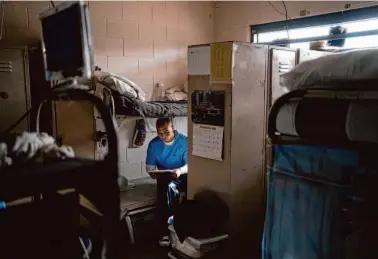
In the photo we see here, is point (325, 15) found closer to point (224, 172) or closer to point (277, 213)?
point (224, 172)

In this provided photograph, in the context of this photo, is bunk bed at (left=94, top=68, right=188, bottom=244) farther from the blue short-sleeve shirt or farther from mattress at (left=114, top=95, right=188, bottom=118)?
the blue short-sleeve shirt

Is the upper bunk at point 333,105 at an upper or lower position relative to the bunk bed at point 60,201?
upper

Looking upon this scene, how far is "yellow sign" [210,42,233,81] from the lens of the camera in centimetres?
260

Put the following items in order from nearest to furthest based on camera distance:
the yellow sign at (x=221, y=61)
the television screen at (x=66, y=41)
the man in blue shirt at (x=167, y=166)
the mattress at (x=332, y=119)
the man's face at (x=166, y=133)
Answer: the television screen at (x=66, y=41)
the mattress at (x=332, y=119)
the yellow sign at (x=221, y=61)
the man in blue shirt at (x=167, y=166)
the man's face at (x=166, y=133)

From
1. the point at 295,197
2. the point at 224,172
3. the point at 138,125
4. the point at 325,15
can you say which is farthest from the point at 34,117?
the point at 325,15

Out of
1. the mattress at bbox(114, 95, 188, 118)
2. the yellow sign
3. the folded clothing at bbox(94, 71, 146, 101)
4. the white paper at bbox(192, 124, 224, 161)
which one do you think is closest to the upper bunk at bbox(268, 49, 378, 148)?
the yellow sign

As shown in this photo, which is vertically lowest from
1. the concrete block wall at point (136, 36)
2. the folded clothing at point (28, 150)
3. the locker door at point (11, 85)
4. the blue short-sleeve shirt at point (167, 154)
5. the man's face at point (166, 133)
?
the blue short-sleeve shirt at point (167, 154)

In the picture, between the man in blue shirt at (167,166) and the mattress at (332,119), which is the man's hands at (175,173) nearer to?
the man in blue shirt at (167,166)

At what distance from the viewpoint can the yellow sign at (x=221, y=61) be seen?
2598 millimetres

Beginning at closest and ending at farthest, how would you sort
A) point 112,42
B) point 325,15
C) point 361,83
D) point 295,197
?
point 361,83, point 295,197, point 325,15, point 112,42

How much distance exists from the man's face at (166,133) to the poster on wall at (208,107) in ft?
2.55

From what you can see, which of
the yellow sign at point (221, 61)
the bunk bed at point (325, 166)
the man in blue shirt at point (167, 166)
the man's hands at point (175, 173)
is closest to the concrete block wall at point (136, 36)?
the man in blue shirt at point (167, 166)

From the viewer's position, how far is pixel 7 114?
3002mm

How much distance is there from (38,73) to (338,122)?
2585 millimetres
